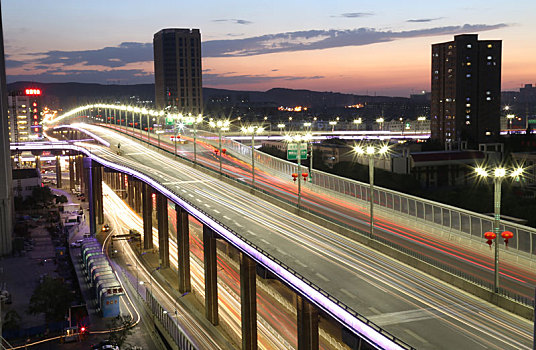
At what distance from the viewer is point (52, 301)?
46188mm

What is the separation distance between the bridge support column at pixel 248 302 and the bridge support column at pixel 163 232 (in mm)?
23763

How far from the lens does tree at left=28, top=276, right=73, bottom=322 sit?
149ft

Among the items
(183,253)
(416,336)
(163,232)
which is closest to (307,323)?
(416,336)

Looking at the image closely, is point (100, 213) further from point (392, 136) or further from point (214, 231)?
point (392, 136)

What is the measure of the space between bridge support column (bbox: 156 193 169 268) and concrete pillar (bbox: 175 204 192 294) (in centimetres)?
670

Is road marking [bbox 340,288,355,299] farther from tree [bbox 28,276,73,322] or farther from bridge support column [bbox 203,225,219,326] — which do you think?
tree [bbox 28,276,73,322]

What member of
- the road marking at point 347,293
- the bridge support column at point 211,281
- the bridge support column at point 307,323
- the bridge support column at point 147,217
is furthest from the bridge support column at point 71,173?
the road marking at point 347,293

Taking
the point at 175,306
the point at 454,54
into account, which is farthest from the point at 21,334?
the point at 454,54

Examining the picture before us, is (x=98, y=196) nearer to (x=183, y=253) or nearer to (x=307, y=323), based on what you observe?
(x=183, y=253)

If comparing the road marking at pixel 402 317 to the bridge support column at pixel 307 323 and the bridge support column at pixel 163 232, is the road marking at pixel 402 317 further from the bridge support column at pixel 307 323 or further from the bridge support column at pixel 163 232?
the bridge support column at pixel 163 232

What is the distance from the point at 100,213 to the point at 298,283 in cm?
6480

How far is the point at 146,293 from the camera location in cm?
4938

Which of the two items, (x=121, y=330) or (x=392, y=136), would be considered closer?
(x=121, y=330)

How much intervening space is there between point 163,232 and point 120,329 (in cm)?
1742
